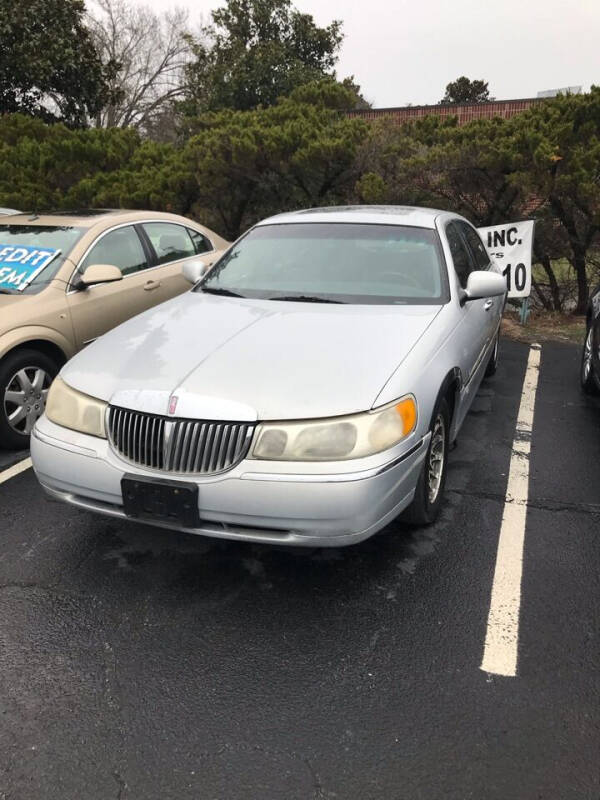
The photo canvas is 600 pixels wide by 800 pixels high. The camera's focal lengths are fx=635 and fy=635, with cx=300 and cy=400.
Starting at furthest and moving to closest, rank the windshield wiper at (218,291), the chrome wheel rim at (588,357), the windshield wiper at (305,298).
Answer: the chrome wheel rim at (588,357), the windshield wiper at (218,291), the windshield wiper at (305,298)

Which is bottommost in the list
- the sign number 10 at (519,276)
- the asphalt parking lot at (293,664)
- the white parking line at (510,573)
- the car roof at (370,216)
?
the white parking line at (510,573)

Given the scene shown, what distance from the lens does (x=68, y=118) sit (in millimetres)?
16391

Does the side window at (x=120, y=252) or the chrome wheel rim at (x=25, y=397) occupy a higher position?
the side window at (x=120, y=252)

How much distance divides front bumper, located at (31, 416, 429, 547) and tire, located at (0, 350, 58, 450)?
169 centimetres

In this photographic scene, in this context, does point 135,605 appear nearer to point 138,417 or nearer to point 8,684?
point 8,684

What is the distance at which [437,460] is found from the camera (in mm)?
3418

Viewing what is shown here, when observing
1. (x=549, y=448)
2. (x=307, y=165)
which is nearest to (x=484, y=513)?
(x=549, y=448)

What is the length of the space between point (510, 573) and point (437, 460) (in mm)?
684

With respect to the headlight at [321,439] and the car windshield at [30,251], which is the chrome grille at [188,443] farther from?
the car windshield at [30,251]

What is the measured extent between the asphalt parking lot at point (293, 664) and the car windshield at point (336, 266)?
136 cm

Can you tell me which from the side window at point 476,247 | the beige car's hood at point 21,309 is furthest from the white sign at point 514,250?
the beige car's hood at point 21,309

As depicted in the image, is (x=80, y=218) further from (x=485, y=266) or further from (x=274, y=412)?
(x=274, y=412)

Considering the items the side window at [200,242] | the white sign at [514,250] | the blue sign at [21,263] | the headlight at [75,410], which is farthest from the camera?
the white sign at [514,250]

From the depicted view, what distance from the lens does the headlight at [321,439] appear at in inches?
100
